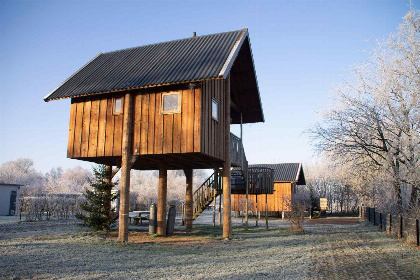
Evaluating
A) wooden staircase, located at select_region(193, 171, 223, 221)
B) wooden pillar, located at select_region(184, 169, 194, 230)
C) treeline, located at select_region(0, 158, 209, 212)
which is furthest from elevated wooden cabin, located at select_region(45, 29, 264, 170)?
treeline, located at select_region(0, 158, 209, 212)

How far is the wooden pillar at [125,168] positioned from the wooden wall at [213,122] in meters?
3.00

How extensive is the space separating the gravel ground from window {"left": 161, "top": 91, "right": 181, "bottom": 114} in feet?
16.5

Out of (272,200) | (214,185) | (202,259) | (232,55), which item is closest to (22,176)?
(272,200)

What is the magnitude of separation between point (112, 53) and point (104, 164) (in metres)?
5.75

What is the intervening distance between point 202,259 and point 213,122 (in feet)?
19.5

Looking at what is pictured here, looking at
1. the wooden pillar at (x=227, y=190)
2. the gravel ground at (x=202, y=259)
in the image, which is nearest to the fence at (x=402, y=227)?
the gravel ground at (x=202, y=259)

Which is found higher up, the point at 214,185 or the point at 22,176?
the point at 22,176

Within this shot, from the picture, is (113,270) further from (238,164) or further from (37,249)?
(238,164)

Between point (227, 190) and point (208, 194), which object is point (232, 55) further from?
point (208, 194)

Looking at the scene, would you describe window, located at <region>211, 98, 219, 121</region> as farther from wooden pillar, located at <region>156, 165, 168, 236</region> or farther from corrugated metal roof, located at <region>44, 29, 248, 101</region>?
wooden pillar, located at <region>156, 165, 168, 236</region>

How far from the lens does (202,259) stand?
34.5 ft

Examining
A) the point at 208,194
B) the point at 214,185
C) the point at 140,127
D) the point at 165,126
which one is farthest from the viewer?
the point at 208,194

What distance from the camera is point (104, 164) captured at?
18.1 m

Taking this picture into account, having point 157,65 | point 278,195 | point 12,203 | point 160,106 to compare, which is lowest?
point 12,203
